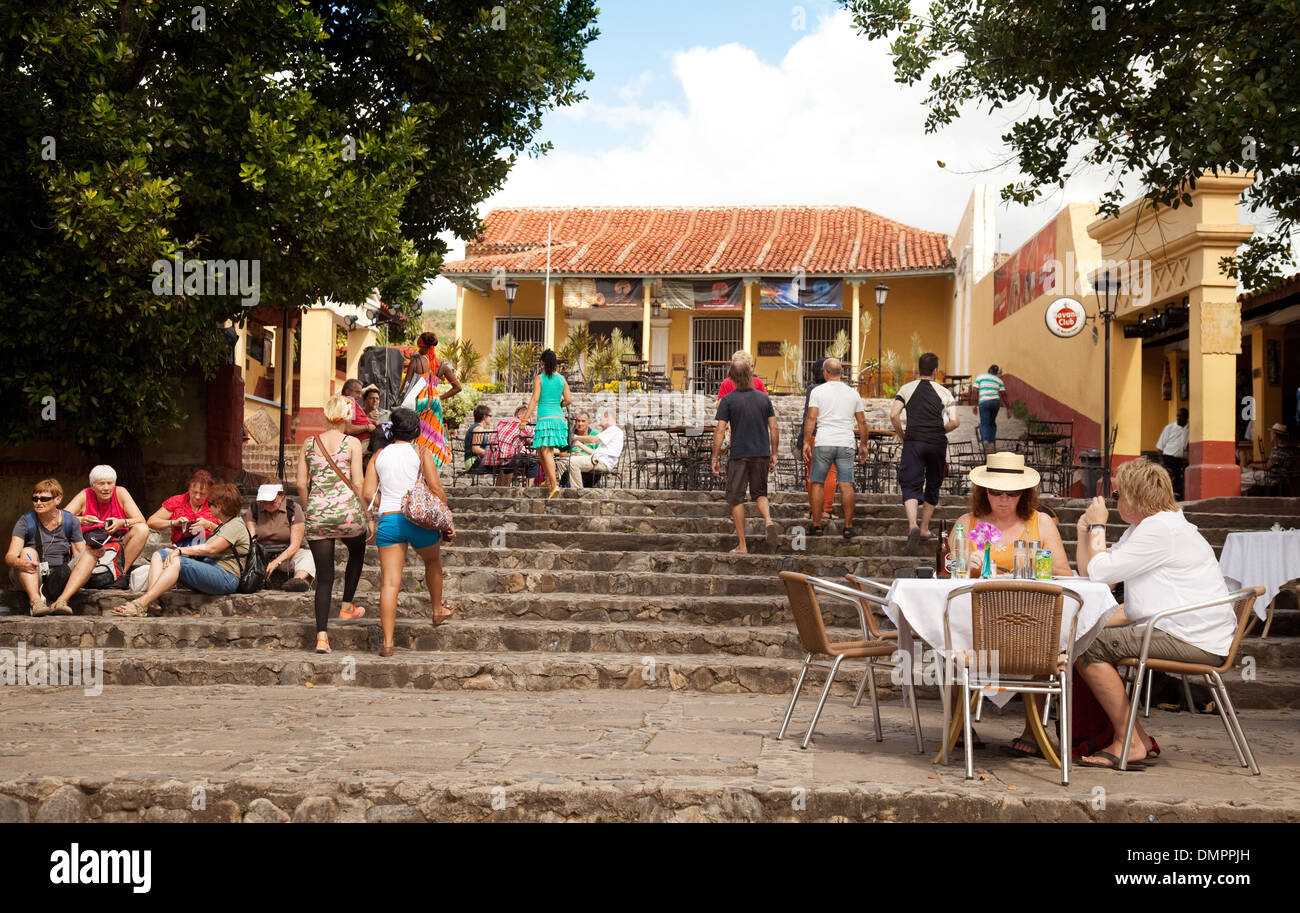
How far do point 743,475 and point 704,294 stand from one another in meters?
18.6

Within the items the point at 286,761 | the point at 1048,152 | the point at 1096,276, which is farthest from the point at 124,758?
the point at 1096,276

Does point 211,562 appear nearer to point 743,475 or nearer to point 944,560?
point 743,475

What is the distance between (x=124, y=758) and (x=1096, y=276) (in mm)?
14043

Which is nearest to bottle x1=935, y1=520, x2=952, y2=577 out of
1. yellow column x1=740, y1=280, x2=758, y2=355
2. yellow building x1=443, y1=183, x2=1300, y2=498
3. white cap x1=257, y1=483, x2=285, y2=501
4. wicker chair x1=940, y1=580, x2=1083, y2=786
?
wicker chair x1=940, y1=580, x2=1083, y2=786

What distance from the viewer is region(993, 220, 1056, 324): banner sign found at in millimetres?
19672

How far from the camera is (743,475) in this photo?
1048 cm

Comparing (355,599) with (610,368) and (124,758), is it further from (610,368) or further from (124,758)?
(610,368)

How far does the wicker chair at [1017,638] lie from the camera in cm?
503

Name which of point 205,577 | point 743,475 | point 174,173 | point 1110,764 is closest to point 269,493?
point 205,577

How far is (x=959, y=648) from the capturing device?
5262 mm

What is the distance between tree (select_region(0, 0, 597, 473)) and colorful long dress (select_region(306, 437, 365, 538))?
254 centimetres

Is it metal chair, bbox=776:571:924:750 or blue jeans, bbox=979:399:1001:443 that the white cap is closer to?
metal chair, bbox=776:571:924:750

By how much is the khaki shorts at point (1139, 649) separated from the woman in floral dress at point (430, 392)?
24.4 feet
